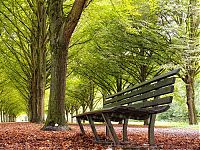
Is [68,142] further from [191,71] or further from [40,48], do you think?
[191,71]

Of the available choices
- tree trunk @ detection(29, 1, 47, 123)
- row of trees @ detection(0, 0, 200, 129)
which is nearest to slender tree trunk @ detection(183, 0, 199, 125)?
row of trees @ detection(0, 0, 200, 129)

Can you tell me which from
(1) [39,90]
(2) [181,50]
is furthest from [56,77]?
(2) [181,50]

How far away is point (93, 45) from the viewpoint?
2408 cm

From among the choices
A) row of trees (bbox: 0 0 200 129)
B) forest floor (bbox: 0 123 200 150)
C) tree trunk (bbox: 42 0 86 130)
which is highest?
row of trees (bbox: 0 0 200 129)

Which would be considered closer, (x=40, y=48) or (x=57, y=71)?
(x=57, y=71)

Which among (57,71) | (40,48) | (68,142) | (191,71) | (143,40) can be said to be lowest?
(68,142)

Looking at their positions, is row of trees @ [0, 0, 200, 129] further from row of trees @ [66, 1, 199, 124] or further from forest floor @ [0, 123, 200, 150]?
forest floor @ [0, 123, 200, 150]

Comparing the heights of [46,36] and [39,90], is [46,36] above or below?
above

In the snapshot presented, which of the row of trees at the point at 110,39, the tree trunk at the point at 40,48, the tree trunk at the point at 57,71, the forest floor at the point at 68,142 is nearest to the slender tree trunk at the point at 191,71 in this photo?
the row of trees at the point at 110,39

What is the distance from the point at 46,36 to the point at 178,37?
7.42 meters

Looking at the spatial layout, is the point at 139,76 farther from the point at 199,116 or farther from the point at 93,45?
the point at 199,116

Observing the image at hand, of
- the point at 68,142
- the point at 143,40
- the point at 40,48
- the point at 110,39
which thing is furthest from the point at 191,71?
the point at 68,142

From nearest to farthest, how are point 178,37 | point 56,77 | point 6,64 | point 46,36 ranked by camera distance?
point 56,77 < point 46,36 < point 178,37 < point 6,64

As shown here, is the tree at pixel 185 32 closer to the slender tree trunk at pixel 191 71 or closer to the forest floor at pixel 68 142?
the slender tree trunk at pixel 191 71
